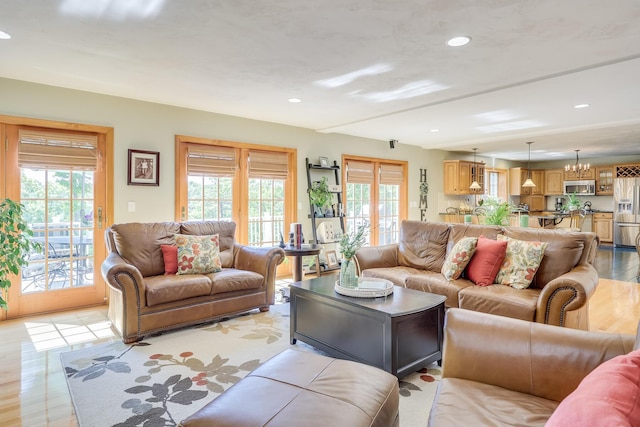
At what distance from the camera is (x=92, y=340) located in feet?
10.7

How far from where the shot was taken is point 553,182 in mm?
10867

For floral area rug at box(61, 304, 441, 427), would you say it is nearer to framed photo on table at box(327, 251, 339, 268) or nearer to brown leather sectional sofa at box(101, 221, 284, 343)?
brown leather sectional sofa at box(101, 221, 284, 343)

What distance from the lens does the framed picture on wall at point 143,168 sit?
14.2ft

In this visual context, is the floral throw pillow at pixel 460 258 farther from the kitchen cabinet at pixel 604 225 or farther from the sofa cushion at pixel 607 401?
the kitchen cabinet at pixel 604 225

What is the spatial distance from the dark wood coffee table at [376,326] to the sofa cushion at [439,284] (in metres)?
0.54

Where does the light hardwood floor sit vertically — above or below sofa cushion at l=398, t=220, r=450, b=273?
below

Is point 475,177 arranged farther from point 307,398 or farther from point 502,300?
point 307,398

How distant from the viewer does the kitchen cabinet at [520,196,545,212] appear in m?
11.1

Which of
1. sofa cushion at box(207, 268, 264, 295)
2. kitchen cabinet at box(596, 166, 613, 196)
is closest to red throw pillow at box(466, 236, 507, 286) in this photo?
sofa cushion at box(207, 268, 264, 295)

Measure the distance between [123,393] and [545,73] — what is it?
168 inches

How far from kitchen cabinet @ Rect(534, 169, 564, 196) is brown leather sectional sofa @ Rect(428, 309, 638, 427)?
36.1 ft

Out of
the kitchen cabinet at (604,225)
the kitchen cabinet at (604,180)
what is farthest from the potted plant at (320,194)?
the kitchen cabinet at (604,180)

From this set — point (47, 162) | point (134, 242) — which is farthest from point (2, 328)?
point (47, 162)

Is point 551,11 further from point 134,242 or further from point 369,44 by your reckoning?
point 134,242
